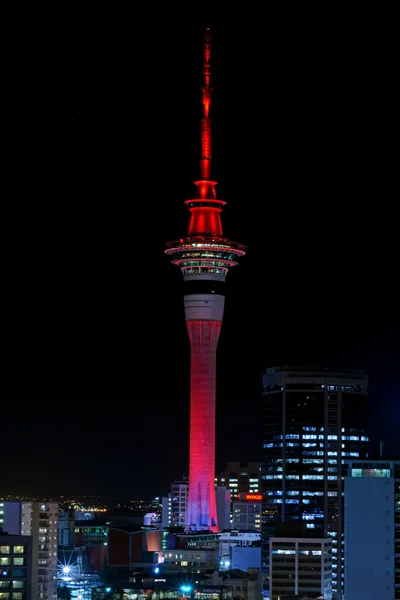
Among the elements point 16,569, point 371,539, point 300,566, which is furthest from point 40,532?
point 300,566

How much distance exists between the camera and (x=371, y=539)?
486 feet

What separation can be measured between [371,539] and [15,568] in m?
35.8

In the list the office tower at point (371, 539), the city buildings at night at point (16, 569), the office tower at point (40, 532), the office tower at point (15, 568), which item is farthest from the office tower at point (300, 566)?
the office tower at point (15, 568)

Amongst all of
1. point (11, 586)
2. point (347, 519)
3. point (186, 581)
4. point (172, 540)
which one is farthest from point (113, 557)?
point (11, 586)

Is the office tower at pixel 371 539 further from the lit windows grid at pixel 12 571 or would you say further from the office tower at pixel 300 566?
the lit windows grid at pixel 12 571

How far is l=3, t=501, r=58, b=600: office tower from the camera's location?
415 ft

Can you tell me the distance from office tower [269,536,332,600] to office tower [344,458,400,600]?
65.0 ft

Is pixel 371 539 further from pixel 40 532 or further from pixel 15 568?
pixel 15 568

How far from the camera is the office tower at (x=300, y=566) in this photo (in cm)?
17200

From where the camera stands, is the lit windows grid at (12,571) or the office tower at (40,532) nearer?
the lit windows grid at (12,571)

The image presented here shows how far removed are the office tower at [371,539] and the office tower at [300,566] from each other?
65.0ft

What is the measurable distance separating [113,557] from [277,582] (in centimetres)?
2670

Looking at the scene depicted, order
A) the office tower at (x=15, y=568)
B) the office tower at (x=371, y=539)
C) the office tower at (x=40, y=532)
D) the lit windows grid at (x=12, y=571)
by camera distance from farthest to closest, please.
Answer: the office tower at (x=371, y=539)
the office tower at (x=40, y=532)
the office tower at (x=15, y=568)
the lit windows grid at (x=12, y=571)

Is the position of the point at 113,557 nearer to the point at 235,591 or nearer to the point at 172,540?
the point at 172,540
